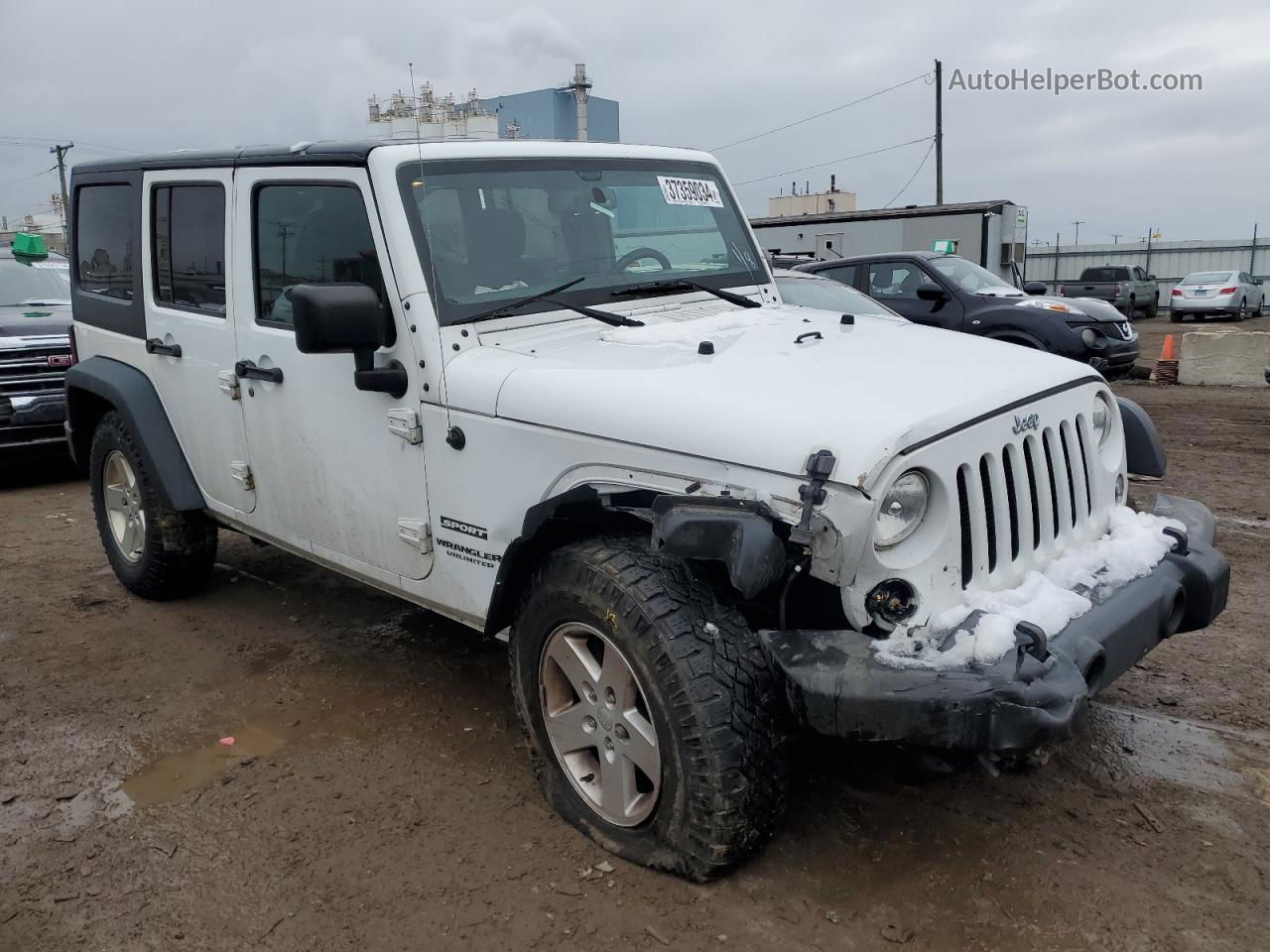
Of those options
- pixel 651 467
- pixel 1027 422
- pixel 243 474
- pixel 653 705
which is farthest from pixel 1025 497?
pixel 243 474

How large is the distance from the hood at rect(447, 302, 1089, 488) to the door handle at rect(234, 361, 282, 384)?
996 mm

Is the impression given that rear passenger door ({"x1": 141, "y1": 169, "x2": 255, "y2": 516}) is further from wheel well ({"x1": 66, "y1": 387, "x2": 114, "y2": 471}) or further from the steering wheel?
the steering wheel

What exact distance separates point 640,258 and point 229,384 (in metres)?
1.72

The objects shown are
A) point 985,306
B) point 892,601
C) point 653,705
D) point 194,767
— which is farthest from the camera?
point 985,306

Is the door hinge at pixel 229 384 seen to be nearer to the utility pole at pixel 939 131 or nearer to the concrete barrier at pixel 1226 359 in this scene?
the concrete barrier at pixel 1226 359

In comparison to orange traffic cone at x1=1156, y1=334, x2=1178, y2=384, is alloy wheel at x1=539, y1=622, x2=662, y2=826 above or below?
below

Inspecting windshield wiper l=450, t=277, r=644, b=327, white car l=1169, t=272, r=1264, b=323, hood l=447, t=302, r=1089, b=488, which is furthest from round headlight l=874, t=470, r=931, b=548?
white car l=1169, t=272, r=1264, b=323

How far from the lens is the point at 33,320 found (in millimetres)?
8180

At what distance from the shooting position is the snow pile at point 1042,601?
243 cm

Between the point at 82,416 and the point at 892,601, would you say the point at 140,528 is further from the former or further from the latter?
the point at 892,601

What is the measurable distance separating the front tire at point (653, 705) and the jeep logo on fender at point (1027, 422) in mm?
954

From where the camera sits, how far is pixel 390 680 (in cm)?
427

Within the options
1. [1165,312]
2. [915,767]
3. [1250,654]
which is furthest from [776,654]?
[1165,312]

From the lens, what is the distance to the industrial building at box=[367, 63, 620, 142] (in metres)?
3.89
